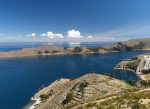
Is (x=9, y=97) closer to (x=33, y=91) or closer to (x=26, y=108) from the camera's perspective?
(x=33, y=91)

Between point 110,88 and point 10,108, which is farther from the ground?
point 110,88

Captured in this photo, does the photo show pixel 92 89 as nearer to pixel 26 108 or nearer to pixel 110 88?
pixel 110 88

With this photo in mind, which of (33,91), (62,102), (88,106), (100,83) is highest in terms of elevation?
(88,106)

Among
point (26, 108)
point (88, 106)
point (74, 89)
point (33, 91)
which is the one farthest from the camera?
point (33, 91)

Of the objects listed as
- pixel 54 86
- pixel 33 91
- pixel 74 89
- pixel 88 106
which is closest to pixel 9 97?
pixel 33 91

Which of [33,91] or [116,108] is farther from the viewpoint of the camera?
[33,91]

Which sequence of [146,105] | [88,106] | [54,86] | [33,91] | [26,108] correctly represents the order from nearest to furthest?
1. [146,105]
2. [88,106]
3. [26,108]
4. [54,86]
5. [33,91]

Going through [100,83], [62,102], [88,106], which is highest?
[88,106]

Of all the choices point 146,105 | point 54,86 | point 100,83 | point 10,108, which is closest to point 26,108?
point 10,108

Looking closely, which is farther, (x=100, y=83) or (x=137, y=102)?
(x=100, y=83)
